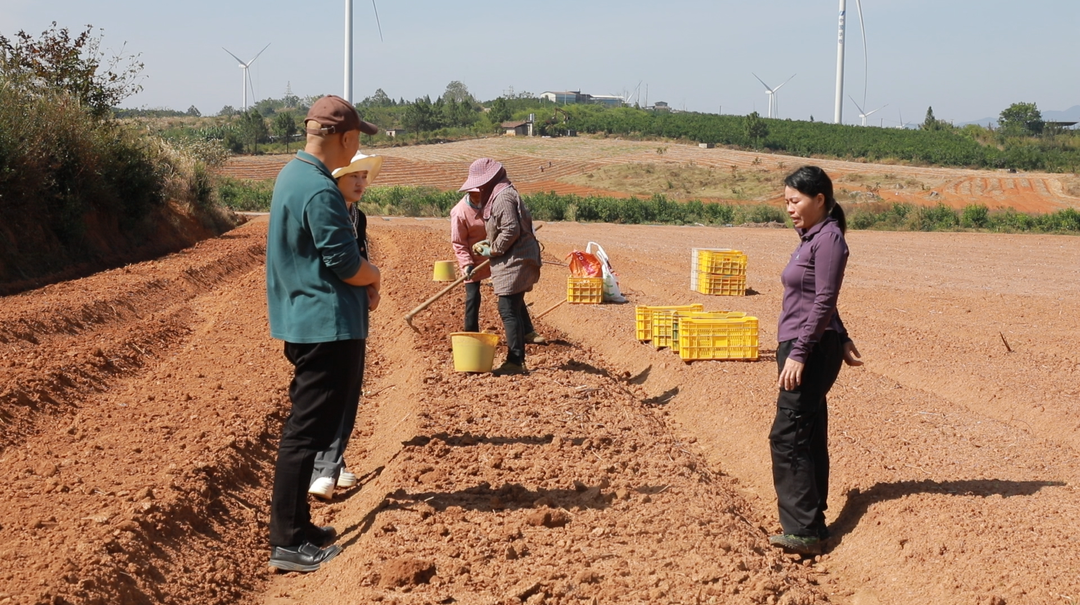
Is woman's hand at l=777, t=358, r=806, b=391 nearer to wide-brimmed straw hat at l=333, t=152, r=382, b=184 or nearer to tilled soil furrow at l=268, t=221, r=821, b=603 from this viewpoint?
tilled soil furrow at l=268, t=221, r=821, b=603

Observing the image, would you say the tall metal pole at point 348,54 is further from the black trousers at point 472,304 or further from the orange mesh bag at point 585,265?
the black trousers at point 472,304

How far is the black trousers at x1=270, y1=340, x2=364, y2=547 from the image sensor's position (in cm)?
422

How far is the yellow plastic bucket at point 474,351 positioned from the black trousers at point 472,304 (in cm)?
74

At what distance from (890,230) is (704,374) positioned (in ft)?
95.6

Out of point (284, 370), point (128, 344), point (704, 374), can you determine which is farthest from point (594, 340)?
point (128, 344)

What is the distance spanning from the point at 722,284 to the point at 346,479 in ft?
32.0

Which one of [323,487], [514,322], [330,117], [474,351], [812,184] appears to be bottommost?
[323,487]

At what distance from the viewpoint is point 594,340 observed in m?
11.3

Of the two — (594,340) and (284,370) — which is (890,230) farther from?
(284,370)

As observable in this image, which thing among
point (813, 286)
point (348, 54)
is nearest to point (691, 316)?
point (813, 286)

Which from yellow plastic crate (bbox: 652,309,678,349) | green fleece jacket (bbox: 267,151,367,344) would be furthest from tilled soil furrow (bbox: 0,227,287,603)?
yellow plastic crate (bbox: 652,309,678,349)

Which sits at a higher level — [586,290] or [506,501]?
[586,290]

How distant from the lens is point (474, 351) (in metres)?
7.98

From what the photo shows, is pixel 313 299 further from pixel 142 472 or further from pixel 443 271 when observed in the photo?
pixel 443 271
